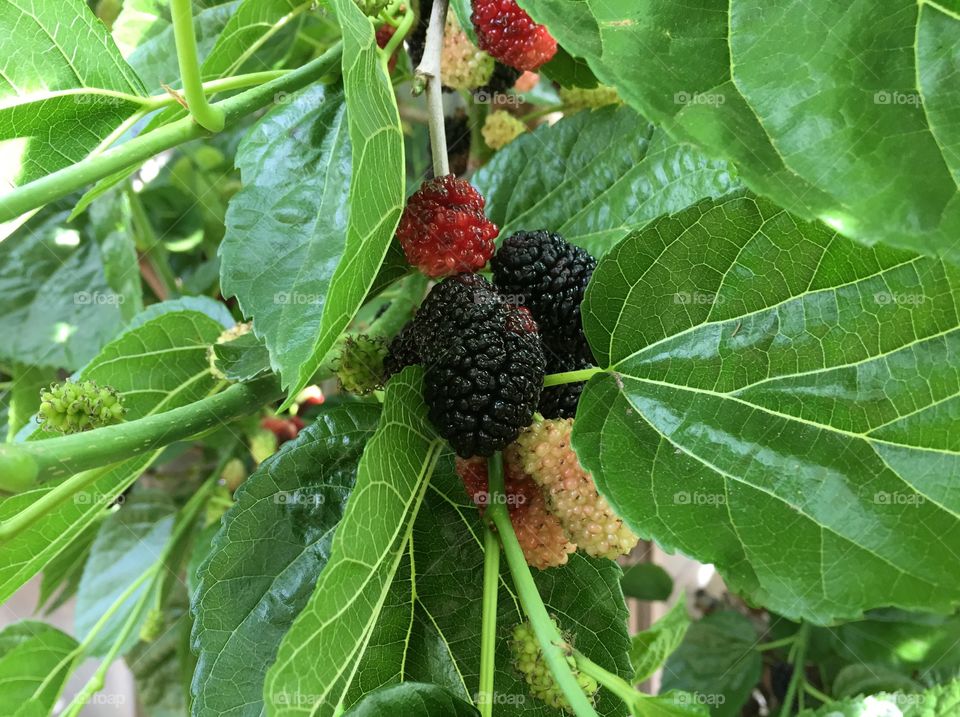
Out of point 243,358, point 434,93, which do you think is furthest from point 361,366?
point 434,93

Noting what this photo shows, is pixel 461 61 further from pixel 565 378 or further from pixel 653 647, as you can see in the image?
pixel 653 647

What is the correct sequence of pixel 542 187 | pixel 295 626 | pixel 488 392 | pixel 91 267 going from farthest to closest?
pixel 91 267 → pixel 542 187 → pixel 488 392 → pixel 295 626

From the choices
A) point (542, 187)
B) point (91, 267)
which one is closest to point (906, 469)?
point (542, 187)

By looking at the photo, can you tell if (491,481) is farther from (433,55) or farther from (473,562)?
(433,55)

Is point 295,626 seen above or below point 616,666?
above
